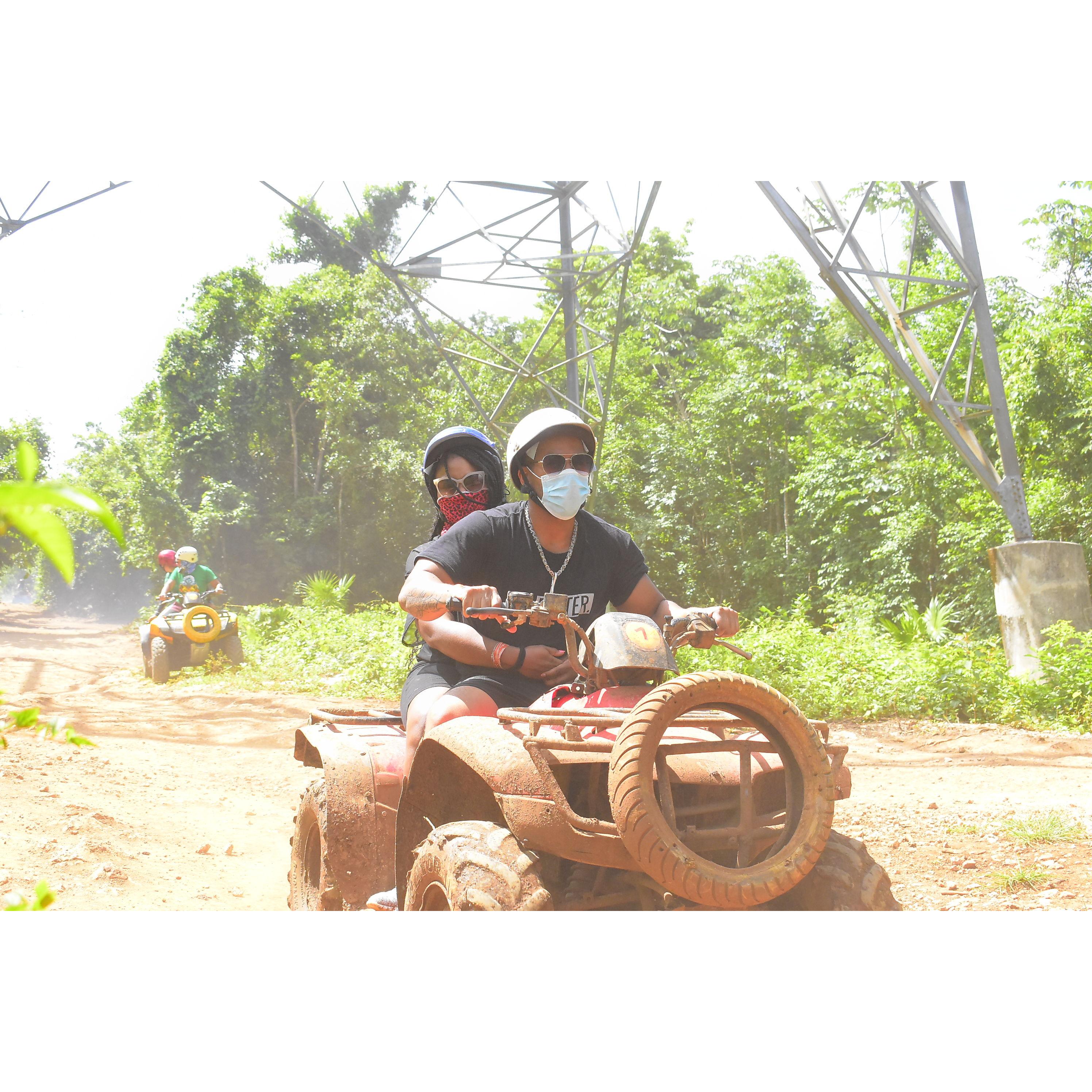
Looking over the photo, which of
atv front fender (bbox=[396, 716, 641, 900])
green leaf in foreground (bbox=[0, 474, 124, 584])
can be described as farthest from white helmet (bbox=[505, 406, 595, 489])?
green leaf in foreground (bbox=[0, 474, 124, 584])

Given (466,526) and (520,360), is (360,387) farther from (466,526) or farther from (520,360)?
(466,526)

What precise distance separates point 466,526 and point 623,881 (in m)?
0.87

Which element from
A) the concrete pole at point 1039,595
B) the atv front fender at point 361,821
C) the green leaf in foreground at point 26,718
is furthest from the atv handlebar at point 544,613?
the concrete pole at point 1039,595

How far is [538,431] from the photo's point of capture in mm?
2240

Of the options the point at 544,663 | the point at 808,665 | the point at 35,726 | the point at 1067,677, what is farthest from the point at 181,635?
the point at 35,726

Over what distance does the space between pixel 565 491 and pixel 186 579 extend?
22.6 ft

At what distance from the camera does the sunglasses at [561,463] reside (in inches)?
88.9

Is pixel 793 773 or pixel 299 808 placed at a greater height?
pixel 793 773

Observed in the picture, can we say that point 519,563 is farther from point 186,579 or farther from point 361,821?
point 186,579

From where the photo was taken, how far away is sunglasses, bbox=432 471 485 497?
3062mm

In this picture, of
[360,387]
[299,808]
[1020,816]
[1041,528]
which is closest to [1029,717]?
[1041,528]

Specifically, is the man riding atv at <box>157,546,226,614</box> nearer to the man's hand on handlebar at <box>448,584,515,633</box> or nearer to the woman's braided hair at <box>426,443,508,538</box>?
the woman's braided hair at <box>426,443,508,538</box>

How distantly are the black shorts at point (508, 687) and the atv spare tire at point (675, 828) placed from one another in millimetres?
600

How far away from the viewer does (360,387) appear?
34.6 feet
